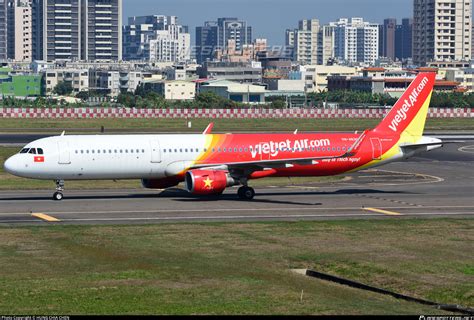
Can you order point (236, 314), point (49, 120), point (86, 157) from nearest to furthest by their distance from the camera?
point (236, 314), point (86, 157), point (49, 120)

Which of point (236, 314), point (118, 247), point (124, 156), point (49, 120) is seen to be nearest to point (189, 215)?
point (124, 156)

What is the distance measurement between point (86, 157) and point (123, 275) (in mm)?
23505

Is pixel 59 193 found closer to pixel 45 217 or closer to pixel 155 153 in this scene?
pixel 155 153

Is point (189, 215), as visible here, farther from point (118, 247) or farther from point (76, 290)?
point (76, 290)

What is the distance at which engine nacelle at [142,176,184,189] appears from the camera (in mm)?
60594

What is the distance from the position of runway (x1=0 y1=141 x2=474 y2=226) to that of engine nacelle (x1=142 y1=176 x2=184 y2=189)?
712 mm

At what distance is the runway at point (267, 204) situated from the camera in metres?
53.1

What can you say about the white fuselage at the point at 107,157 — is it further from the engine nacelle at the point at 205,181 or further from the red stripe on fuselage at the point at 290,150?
the engine nacelle at the point at 205,181

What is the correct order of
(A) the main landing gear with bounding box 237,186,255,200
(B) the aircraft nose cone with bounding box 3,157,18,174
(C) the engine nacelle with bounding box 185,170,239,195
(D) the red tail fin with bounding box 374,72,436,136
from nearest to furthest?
(B) the aircraft nose cone with bounding box 3,157,18,174, (C) the engine nacelle with bounding box 185,170,239,195, (A) the main landing gear with bounding box 237,186,255,200, (D) the red tail fin with bounding box 374,72,436,136

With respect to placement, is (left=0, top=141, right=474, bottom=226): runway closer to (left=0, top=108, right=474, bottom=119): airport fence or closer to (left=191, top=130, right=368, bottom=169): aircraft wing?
(left=191, top=130, right=368, bottom=169): aircraft wing

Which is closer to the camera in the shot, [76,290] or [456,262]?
[76,290]

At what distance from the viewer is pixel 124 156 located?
59.6m

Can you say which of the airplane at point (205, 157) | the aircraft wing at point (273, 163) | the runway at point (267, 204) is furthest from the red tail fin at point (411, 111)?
the aircraft wing at point (273, 163)

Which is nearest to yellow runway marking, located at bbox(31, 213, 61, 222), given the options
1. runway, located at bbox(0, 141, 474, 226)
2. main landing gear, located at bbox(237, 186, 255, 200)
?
runway, located at bbox(0, 141, 474, 226)
